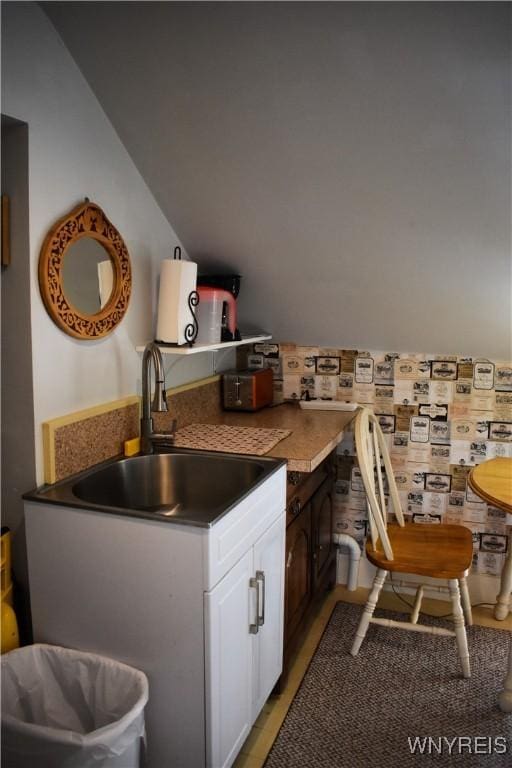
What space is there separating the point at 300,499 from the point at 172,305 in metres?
0.85

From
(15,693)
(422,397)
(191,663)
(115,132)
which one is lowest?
(15,693)

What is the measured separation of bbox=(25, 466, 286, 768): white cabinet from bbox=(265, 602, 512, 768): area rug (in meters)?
0.36

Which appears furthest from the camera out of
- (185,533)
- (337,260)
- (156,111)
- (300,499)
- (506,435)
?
(506,435)

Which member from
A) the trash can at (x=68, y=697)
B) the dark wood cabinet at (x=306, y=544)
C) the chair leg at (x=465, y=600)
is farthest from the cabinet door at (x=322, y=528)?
the trash can at (x=68, y=697)

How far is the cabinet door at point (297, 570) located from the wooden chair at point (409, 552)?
0.24 metres

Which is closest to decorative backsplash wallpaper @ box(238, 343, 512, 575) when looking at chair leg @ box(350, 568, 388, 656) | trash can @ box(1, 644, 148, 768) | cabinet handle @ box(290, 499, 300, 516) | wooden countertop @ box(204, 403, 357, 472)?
wooden countertop @ box(204, 403, 357, 472)

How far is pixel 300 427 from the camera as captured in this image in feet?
8.22

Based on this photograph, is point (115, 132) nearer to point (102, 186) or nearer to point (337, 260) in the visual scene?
point (102, 186)

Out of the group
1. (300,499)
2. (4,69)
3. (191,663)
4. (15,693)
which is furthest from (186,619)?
(4,69)

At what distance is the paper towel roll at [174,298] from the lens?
2.08 metres

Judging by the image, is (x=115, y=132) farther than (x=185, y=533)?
Yes

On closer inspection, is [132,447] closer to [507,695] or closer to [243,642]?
[243,642]

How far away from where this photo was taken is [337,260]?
7.80 feet

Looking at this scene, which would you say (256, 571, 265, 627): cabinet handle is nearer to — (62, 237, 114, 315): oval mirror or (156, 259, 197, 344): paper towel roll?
(156, 259, 197, 344): paper towel roll
